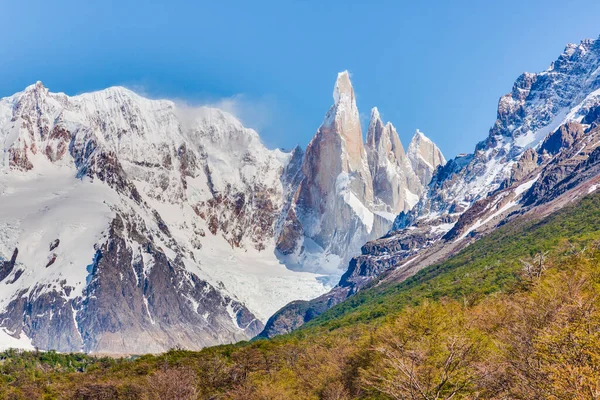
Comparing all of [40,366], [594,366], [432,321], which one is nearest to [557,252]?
[432,321]

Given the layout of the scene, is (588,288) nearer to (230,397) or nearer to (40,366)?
(230,397)

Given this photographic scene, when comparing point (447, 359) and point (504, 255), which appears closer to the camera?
point (447, 359)

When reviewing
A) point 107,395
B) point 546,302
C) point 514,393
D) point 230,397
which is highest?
point 107,395

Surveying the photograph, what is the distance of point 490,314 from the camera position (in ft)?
162

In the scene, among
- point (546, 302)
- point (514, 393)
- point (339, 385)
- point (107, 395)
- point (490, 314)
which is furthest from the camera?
point (107, 395)

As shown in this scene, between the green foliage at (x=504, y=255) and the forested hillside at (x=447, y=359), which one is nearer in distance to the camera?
the forested hillside at (x=447, y=359)

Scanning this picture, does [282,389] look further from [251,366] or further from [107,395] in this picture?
[107,395]

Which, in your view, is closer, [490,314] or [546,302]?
[546,302]

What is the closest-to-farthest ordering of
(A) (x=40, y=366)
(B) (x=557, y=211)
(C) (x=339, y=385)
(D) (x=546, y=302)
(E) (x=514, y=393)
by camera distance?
1. (E) (x=514, y=393)
2. (D) (x=546, y=302)
3. (C) (x=339, y=385)
4. (A) (x=40, y=366)
5. (B) (x=557, y=211)

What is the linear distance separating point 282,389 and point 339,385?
5511 millimetres

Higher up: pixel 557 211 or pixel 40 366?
pixel 40 366

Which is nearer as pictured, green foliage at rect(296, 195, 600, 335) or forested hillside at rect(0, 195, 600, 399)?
forested hillside at rect(0, 195, 600, 399)

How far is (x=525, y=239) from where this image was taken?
168 meters

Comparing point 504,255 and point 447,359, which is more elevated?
point 504,255
